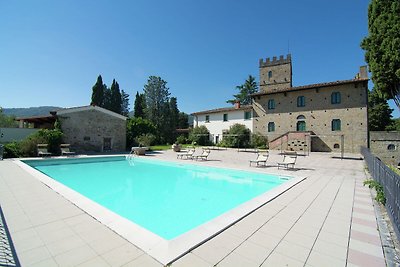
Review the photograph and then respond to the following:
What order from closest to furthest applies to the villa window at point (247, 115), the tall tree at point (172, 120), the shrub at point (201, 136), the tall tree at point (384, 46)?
the tall tree at point (384, 46)
the villa window at point (247, 115)
the shrub at point (201, 136)
the tall tree at point (172, 120)

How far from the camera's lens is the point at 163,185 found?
29.0 ft

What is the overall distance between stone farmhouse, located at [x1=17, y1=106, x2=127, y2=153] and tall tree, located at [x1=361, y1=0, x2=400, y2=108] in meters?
22.9

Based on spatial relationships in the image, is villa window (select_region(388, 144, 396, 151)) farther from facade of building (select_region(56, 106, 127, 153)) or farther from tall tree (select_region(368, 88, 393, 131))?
facade of building (select_region(56, 106, 127, 153))

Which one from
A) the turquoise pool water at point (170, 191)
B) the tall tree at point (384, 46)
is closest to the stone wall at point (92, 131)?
the turquoise pool water at point (170, 191)

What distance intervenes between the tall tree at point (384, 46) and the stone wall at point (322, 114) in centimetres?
667

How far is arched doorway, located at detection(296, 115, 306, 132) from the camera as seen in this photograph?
24.9 m

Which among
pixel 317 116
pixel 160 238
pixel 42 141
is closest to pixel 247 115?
pixel 317 116

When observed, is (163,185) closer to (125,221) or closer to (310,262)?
(125,221)

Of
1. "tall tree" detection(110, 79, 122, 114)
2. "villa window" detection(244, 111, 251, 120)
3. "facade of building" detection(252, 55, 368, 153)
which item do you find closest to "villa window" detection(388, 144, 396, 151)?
"facade of building" detection(252, 55, 368, 153)

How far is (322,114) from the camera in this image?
23.6 m

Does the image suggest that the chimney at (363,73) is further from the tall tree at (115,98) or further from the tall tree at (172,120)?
the tall tree at (115,98)

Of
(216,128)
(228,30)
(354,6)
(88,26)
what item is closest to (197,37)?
(228,30)

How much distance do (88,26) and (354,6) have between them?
589 inches

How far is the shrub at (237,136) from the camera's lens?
27327mm
